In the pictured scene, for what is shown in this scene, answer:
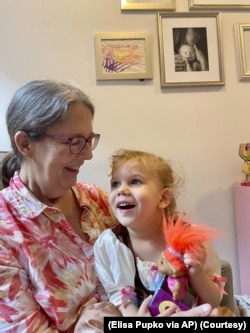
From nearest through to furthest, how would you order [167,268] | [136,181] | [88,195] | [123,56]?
[167,268]
[136,181]
[88,195]
[123,56]

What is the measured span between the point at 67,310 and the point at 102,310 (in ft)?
0.31

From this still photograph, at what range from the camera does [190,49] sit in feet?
6.54

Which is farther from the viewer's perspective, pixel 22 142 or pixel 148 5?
pixel 148 5

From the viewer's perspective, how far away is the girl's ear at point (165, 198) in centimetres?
110

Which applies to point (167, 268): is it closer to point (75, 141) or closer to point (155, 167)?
point (155, 167)

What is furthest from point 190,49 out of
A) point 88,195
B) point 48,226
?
point 48,226

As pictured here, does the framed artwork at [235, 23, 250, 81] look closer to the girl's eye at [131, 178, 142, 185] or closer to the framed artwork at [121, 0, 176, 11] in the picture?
the framed artwork at [121, 0, 176, 11]

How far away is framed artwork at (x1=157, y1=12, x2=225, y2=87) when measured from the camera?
1.96 metres

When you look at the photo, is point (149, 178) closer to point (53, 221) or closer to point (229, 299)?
point (53, 221)

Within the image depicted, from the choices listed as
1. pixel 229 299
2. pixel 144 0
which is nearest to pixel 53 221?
pixel 229 299

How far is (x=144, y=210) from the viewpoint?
1040 mm

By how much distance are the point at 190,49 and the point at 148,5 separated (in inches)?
12.6

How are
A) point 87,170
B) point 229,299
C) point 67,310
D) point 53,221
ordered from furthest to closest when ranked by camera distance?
point 87,170 → point 229,299 → point 53,221 → point 67,310

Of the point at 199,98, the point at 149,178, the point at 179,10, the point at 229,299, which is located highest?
the point at 179,10
